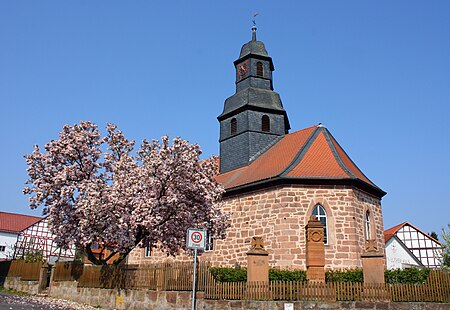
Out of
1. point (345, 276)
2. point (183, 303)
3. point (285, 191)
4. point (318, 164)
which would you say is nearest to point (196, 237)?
point (183, 303)

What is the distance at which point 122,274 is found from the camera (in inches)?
611

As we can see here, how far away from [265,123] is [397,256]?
18004 mm

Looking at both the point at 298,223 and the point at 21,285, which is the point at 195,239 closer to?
the point at 298,223

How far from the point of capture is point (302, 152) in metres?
20.9

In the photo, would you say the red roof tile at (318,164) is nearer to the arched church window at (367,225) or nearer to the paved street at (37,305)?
the arched church window at (367,225)

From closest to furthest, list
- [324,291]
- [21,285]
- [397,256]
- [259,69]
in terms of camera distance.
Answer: [324,291], [21,285], [259,69], [397,256]

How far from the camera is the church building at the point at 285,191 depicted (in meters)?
18.5

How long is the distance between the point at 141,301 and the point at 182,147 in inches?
230

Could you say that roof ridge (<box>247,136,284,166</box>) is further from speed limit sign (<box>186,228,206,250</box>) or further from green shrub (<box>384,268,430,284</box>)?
speed limit sign (<box>186,228,206,250</box>)

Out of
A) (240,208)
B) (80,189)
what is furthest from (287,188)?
(80,189)

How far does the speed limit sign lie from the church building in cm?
798

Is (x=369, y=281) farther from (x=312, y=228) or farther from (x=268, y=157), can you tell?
(x=268, y=157)

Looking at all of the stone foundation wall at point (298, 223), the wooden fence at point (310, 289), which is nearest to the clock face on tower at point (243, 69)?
the stone foundation wall at point (298, 223)

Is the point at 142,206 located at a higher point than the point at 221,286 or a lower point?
higher
